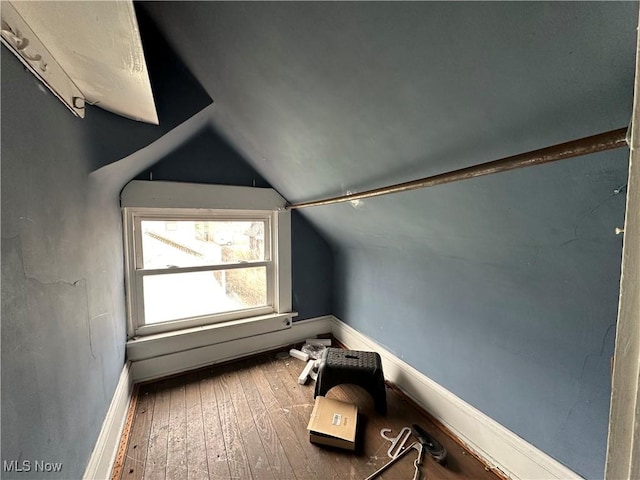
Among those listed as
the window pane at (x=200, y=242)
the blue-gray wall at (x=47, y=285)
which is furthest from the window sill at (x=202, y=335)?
the blue-gray wall at (x=47, y=285)

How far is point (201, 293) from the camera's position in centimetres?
235

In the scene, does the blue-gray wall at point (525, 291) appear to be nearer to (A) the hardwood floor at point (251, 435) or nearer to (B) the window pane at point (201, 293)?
(A) the hardwood floor at point (251, 435)

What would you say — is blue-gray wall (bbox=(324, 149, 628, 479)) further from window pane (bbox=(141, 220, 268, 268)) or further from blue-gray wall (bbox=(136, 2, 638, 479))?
window pane (bbox=(141, 220, 268, 268))

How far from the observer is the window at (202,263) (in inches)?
81.3

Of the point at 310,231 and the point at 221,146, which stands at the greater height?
the point at 221,146

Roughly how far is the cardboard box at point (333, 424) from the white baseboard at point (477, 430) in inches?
18.9

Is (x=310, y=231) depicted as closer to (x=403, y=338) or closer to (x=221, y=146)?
(x=221, y=146)

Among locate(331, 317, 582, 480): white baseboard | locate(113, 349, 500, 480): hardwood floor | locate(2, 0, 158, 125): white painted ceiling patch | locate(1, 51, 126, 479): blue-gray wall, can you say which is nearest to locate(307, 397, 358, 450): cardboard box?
locate(113, 349, 500, 480): hardwood floor

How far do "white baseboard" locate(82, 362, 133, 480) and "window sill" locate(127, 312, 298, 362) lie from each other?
8.0 inches

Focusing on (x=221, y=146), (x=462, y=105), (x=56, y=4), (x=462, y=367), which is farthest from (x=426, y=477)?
(x=221, y=146)

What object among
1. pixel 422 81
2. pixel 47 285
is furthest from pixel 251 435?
pixel 422 81

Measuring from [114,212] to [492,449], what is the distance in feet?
8.65

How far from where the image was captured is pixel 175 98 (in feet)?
4.96

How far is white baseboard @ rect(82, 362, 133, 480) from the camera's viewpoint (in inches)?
44.9
